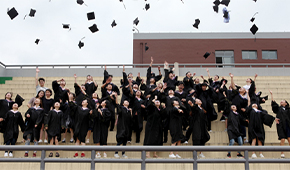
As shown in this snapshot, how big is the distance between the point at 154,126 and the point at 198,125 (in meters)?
1.12

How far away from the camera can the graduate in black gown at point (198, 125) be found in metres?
7.91

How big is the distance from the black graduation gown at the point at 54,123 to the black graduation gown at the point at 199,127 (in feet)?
10.9

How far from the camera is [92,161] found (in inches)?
210

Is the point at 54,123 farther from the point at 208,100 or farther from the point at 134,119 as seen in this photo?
the point at 208,100

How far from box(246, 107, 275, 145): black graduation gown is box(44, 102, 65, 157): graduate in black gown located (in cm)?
477

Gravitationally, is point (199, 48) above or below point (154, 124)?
above

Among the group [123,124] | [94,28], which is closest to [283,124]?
[123,124]

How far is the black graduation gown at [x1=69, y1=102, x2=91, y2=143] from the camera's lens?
310 inches

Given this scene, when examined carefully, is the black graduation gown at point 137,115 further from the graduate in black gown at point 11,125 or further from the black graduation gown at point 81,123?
the graduate in black gown at point 11,125

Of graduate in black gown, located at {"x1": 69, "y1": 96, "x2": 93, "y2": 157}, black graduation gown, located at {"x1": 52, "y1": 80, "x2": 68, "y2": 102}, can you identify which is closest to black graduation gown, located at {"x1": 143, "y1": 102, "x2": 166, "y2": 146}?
graduate in black gown, located at {"x1": 69, "y1": 96, "x2": 93, "y2": 157}

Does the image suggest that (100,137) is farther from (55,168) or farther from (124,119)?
(55,168)

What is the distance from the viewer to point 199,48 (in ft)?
71.6

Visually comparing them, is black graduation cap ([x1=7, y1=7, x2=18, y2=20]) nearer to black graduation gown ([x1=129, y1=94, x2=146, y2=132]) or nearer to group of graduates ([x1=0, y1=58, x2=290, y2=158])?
group of graduates ([x1=0, y1=58, x2=290, y2=158])

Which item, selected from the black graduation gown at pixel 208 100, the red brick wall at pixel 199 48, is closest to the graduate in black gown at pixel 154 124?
the black graduation gown at pixel 208 100
